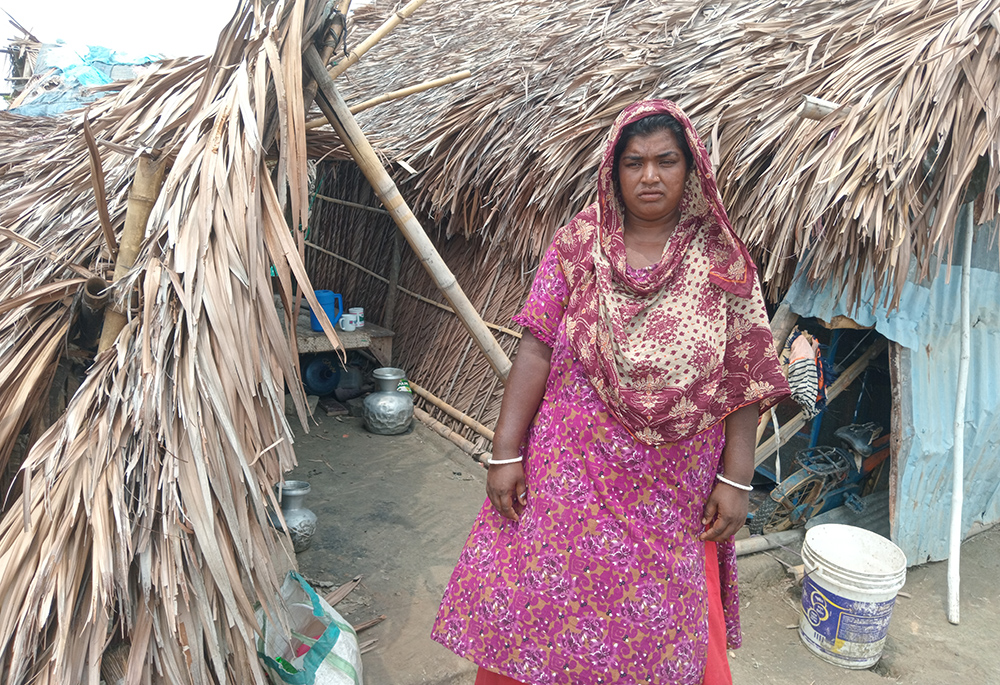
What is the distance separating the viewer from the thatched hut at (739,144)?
2.61m

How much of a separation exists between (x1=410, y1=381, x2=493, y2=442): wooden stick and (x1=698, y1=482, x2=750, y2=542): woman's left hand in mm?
2725

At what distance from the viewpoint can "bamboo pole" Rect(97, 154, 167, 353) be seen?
1.76 m

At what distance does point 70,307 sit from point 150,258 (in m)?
0.31

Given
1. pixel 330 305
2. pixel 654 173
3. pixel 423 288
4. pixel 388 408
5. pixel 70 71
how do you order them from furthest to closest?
1. pixel 70 71
2. pixel 423 288
3. pixel 330 305
4. pixel 388 408
5. pixel 654 173

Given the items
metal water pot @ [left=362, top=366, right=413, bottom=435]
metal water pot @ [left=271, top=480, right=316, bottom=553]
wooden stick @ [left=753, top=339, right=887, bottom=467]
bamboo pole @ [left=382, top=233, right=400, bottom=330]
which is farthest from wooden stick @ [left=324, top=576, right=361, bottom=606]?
bamboo pole @ [left=382, top=233, right=400, bottom=330]

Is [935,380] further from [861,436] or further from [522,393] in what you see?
[522,393]

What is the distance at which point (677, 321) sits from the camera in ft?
5.11

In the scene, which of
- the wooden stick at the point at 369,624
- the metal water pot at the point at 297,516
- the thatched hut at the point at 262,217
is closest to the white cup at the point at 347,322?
the thatched hut at the point at 262,217

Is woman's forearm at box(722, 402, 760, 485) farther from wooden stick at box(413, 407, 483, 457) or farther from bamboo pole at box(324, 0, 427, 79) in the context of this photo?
wooden stick at box(413, 407, 483, 457)

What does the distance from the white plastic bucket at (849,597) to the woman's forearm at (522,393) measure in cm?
185

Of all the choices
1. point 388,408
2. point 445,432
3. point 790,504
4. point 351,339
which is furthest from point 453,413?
point 790,504

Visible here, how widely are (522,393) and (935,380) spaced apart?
256 centimetres

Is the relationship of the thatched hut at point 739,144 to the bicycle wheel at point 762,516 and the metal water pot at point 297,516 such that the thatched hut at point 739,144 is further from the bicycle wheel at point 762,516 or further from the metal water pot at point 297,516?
the metal water pot at point 297,516

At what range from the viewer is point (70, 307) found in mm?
1801
